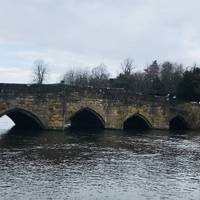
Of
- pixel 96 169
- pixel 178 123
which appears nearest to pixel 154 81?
pixel 178 123

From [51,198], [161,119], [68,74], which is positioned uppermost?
[68,74]

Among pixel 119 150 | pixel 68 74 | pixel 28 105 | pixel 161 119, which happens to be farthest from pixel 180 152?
pixel 68 74

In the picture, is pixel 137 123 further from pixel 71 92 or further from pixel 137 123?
pixel 71 92

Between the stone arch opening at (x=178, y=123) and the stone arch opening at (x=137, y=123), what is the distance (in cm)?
454

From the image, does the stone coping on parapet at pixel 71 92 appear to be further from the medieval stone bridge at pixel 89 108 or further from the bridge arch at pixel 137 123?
the bridge arch at pixel 137 123

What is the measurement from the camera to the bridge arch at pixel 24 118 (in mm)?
47281

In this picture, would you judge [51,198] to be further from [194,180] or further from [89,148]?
[89,148]

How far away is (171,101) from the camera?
60.7m

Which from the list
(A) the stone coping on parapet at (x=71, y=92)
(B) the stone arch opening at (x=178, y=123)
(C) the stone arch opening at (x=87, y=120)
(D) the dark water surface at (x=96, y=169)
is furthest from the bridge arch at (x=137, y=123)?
(D) the dark water surface at (x=96, y=169)

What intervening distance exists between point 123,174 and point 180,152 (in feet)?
36.3

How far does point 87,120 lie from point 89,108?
7.03 meters

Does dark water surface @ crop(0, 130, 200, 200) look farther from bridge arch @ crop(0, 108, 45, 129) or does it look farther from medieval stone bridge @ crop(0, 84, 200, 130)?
medieval stone bridge @ crop(0, 84, 200, 130)

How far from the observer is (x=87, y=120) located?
5925 centimetres

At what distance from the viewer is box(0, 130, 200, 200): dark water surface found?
68.5ft
